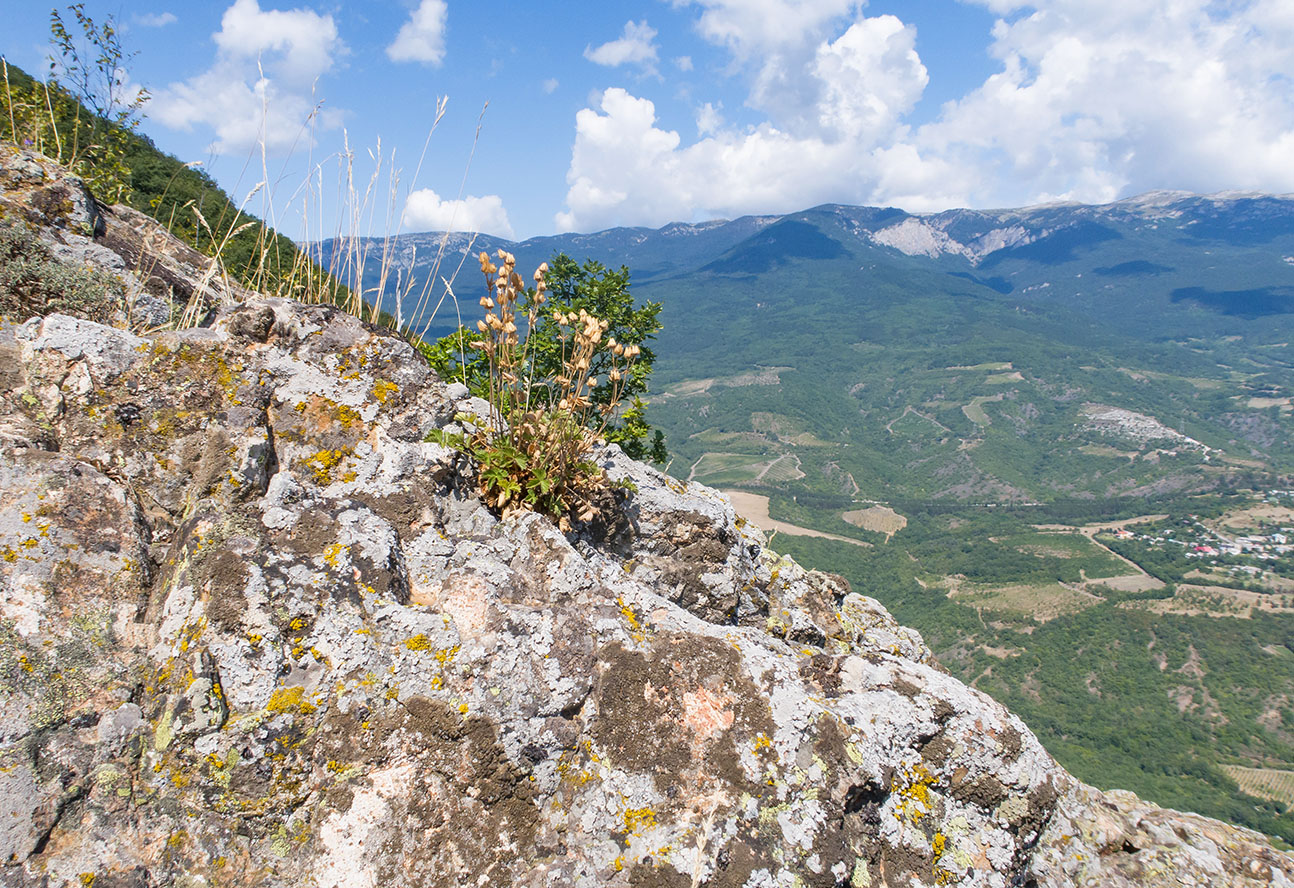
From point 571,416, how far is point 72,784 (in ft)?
11.1

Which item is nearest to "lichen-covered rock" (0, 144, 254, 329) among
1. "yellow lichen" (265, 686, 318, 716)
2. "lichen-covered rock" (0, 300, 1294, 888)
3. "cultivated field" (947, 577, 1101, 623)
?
"lichen-covered rock" (0, 300, 1294, 888)

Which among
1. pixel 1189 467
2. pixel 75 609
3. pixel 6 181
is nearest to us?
pixel 75 609

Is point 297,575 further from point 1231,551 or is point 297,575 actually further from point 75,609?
point 1231,551

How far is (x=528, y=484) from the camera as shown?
479 cm

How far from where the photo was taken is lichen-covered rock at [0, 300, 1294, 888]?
10.0 ft

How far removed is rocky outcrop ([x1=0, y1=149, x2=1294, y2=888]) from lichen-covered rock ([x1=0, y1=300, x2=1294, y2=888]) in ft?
0.05

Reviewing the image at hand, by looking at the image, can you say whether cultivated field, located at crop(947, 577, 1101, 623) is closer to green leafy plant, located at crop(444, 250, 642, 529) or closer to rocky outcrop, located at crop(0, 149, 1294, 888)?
rocky outcrop, located at crop(0, 149, 1294, 888)

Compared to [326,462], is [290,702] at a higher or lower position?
lower

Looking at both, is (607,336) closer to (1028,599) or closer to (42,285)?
(42,285)

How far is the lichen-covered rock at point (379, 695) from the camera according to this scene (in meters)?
3.06

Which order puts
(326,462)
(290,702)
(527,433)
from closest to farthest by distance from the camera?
(290,702) → (326,462) → (527,433)

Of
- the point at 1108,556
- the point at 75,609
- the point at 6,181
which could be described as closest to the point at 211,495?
the point at 75,609

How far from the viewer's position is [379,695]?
338cm

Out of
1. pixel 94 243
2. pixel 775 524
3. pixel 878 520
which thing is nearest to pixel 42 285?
pixel 94 243
